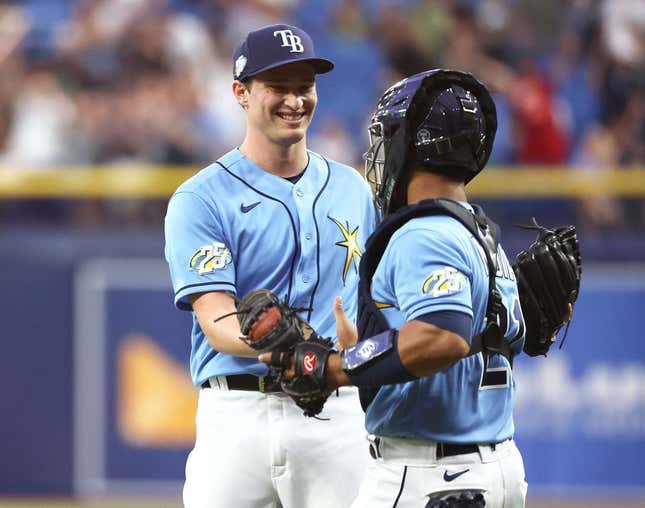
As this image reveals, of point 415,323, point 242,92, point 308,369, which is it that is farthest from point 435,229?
point 242,92

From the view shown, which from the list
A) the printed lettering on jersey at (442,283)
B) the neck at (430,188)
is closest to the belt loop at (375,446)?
the printed lettering on jersey at (442,283)

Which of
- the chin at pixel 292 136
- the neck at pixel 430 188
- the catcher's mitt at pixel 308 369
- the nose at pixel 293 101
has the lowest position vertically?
the catcher's mitt at pixel 308 369

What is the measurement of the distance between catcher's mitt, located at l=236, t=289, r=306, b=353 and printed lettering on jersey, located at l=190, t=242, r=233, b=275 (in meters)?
0.68

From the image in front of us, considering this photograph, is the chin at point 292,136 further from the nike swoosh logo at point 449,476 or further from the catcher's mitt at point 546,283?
the nike swoosh logo at point 449,476

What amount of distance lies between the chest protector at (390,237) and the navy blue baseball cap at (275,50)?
1185 mm

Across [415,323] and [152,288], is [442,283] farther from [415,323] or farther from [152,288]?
[152,288]

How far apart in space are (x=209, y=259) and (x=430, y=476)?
49.5 inches

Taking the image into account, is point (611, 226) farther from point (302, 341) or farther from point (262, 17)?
point (302, 341)

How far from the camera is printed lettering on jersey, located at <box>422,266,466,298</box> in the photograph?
10.4 feet

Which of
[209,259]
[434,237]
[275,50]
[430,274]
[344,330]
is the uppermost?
[275,50]

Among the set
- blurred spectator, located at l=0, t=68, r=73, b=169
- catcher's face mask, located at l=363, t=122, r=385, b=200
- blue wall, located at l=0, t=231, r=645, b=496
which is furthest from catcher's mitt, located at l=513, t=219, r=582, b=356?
blurred spectator, located at l=0, t=68, r=73, b=169

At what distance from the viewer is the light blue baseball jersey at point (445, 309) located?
3.21 m

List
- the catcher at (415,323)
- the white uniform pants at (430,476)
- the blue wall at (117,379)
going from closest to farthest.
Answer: the catcher at (415,323)
the white uniform pants at (430,476)
the blue wall at (117,379)

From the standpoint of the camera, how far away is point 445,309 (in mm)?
3180
